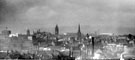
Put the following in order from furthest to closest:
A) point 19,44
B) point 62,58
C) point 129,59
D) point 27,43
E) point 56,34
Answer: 1. point 56,34
2. point 27,43
3. point 19,44
4. point 62,58
5. point 129,59

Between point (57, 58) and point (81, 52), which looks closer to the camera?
point (57, 58)

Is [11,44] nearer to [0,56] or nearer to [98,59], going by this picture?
[0,56]

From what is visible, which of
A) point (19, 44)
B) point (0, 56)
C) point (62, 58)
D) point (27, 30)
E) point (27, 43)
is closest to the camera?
point (0, 56)

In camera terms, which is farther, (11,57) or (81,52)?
(81,52)

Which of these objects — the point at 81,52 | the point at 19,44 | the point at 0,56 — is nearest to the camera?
the point at 0,56

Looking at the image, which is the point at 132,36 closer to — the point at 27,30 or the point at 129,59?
the point at 27,30

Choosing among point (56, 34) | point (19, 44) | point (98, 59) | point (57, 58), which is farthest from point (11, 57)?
point (56, 34)

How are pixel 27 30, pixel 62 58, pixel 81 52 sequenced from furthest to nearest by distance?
pixel 27 30, pixel 81 52, pixel 62 58

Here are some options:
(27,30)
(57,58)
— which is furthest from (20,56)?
(27,30)

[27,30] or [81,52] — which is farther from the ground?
[27,30]
